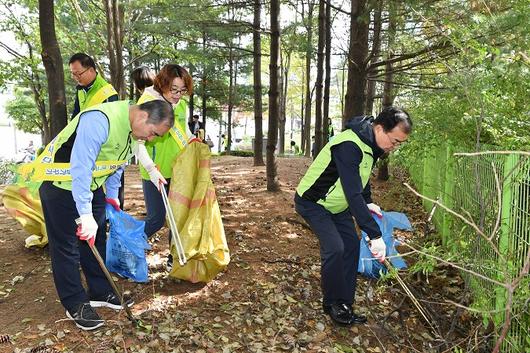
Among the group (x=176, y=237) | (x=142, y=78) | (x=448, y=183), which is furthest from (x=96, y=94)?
(x=448, y=183)

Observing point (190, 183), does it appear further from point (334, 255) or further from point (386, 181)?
point (386, 181)

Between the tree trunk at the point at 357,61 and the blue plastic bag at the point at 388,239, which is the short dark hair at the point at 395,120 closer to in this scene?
the blue plastic bag at the point at 388,239

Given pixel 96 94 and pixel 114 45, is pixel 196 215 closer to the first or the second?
pixel 96 94

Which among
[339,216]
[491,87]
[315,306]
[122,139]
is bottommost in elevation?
[315,306]

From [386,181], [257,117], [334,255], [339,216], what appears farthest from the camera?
[257,117]

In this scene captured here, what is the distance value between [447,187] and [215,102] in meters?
19.2

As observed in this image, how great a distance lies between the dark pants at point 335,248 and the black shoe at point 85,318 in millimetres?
1702

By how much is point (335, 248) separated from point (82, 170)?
1.83 meters

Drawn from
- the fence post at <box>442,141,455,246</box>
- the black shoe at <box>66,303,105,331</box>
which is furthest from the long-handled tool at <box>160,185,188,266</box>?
the fence post at <box>442,141,455,246</box>

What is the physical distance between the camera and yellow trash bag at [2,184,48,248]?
159 inches

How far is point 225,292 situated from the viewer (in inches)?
150

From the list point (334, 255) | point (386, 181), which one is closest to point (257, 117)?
point (386, 181)

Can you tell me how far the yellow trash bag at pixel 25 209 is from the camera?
4031mm

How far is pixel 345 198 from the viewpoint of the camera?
10.4 feet
